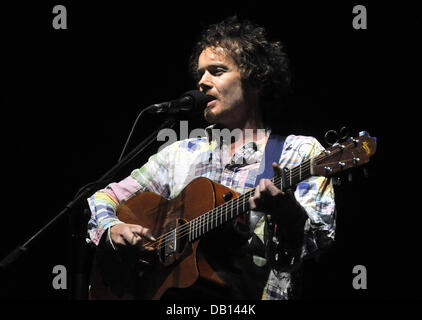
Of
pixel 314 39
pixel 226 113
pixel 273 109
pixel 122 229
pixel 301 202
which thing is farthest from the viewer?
pixel 314 39

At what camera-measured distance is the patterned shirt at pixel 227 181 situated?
1.90 meters

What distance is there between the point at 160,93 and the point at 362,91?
4.65 ft

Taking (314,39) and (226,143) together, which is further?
(314,39)

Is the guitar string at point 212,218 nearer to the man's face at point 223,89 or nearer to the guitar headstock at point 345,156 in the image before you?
the guitar headstock at point 345,156

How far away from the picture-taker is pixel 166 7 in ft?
10.7

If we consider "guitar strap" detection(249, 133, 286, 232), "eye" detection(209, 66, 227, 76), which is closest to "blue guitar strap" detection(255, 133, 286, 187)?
"guitar strap" detection(249, 133, 286, 232)

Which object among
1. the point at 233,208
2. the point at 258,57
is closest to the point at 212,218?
the point at 233,208

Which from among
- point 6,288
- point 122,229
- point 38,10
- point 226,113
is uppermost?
point 38,10

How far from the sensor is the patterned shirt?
190cm

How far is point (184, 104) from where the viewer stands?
2.12m

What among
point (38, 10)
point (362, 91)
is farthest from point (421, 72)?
point (38, 10)

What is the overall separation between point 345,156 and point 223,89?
86cm

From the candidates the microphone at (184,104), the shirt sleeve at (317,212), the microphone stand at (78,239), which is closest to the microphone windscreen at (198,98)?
the microphone at (184,104)

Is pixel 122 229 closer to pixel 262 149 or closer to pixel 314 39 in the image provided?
pixel 262 149
